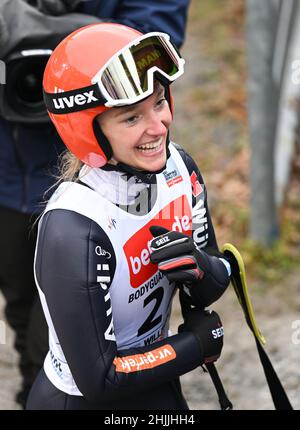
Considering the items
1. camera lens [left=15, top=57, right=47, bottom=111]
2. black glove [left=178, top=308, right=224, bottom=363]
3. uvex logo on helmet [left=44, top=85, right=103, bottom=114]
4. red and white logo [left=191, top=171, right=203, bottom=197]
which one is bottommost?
black glove [left=178, top=308, right=224, bottom=363]

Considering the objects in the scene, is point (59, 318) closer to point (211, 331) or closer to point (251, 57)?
point (211, 331)

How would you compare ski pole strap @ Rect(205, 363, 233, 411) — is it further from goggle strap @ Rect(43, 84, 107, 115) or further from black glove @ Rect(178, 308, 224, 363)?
goggle strap @ Rect(43, 84, 107, 115)

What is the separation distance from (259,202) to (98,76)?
2991mm

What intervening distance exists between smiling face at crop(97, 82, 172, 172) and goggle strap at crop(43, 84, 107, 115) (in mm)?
67

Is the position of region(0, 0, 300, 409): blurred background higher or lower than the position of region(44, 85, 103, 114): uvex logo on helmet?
lower

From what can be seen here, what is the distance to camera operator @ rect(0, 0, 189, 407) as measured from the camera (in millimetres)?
3193

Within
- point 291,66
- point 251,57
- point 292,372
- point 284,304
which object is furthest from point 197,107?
point 292,372

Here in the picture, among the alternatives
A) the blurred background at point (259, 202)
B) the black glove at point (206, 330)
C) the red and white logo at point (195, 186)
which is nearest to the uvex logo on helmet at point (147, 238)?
the red and white logo at point (195, 186)

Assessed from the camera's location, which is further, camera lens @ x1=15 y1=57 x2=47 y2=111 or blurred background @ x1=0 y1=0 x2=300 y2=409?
blurred background @ x1=0 y1=0 x2=300 y2=409

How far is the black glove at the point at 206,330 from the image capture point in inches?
102

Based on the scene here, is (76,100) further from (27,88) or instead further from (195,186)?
(27,88)

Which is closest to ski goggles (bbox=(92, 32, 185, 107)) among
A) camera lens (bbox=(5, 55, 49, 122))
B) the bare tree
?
camera lens (bbox=(5, 55, 49, 122))

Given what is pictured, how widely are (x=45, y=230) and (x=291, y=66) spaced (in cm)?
364
